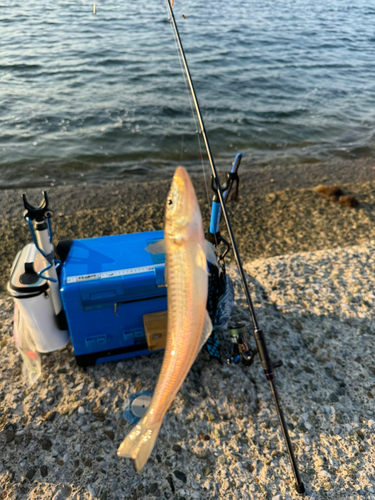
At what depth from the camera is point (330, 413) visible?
3174 millimetres

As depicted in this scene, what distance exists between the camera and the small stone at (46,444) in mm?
2863

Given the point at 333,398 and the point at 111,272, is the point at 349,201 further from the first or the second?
the point at 111,272

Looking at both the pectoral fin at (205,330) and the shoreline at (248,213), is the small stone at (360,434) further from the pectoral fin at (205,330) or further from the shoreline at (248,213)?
the shoreline at (248,213)

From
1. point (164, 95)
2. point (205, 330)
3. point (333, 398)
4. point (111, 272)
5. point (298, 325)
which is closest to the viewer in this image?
point (205, 330)

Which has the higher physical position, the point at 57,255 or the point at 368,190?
the point at 57,255

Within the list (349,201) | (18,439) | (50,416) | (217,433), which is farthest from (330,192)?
(18,439)

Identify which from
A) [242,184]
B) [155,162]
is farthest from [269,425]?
Result: [155,162]

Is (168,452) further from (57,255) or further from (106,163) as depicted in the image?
(106,163)

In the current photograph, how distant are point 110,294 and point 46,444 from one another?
1295mm

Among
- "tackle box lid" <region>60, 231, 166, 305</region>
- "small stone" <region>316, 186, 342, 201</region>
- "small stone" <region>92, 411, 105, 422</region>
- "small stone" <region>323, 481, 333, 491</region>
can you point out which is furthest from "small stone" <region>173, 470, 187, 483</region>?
"small stone" <region>316, 186, 342, 201</region>

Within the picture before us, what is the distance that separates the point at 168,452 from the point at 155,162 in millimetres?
7493

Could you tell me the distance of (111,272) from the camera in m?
3.00

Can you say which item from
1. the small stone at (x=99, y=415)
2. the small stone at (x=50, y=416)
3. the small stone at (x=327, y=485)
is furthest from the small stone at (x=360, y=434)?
the small stone at (x=50, y=416)

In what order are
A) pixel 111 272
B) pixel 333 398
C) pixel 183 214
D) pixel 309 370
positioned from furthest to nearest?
pixel 309 370 → pixel 333 398 → pixel 111 272 → pixel 183 214
